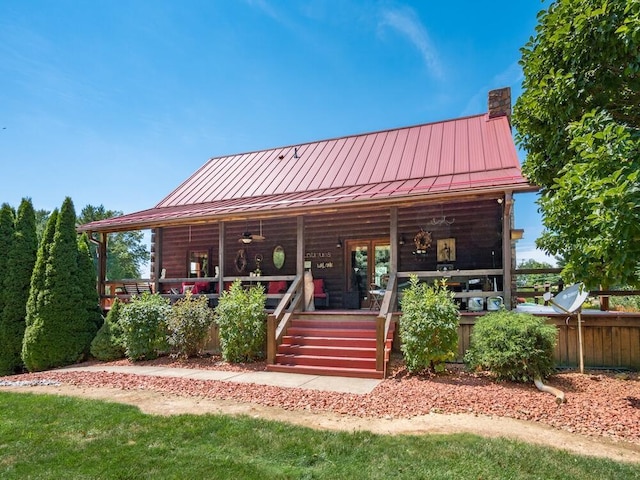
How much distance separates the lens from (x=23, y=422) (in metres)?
4.49

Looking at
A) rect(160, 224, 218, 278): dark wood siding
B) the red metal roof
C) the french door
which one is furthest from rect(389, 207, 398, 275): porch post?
rect(160, 224, 218, 278): dark wood siding

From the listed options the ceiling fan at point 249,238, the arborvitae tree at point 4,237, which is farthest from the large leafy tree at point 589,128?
the arborvitae tree at point 4,237

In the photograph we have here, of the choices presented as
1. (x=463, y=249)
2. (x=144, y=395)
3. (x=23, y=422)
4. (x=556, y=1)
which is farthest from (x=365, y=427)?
(x=463, y=249)

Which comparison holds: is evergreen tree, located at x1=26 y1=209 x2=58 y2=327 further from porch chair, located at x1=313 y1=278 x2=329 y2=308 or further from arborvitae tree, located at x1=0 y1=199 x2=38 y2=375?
porch chair, located at x1=313 y1=278 x2=329 y2=308

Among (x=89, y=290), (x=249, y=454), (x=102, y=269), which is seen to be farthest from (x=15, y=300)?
(x=249, y=454)

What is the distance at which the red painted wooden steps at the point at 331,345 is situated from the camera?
707cm

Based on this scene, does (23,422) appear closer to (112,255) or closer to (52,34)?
(52,34)

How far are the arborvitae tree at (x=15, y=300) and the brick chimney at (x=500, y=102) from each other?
14034 millimetres

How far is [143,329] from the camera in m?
8.68

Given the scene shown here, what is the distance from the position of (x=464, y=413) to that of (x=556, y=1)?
539cm

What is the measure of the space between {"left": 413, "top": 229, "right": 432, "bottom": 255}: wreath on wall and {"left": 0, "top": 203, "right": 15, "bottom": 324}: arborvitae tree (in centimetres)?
1085

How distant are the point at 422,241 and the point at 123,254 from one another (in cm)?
4470

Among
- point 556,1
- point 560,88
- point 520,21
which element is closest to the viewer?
point 560,88

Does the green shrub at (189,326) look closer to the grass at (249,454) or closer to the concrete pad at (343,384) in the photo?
the concrete pad at (343,384)
